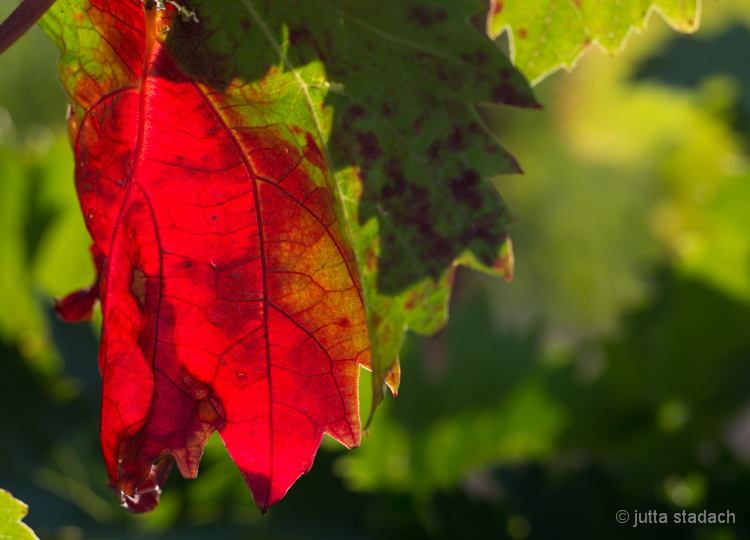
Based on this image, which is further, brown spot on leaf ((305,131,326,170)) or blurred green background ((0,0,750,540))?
blurred green background ((0,0,750,540))

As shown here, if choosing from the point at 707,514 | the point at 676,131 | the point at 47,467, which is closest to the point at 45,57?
the point at 676,131

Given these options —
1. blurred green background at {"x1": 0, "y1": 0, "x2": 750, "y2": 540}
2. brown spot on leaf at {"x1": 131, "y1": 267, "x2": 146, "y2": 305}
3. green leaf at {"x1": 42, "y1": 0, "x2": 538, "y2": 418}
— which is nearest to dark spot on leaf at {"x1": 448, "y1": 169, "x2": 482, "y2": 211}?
green leaf at {"x1": 42, "y1": 0, "x2": 538, "y2": 418}

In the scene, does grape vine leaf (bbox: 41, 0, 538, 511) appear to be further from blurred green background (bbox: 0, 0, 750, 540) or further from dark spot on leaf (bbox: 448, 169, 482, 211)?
blurred green background (bbox: 0, 0, 750, 540)

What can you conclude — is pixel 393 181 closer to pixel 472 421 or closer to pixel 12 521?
pixel 12 521

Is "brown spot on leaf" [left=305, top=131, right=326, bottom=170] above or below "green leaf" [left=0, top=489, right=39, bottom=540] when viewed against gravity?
above

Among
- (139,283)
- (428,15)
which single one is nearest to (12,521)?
(139,283)

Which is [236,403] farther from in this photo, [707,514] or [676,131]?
[676,131]

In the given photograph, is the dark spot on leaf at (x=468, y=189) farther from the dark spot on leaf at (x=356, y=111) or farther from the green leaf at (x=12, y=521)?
the green leaf at (x=12, y=521)
